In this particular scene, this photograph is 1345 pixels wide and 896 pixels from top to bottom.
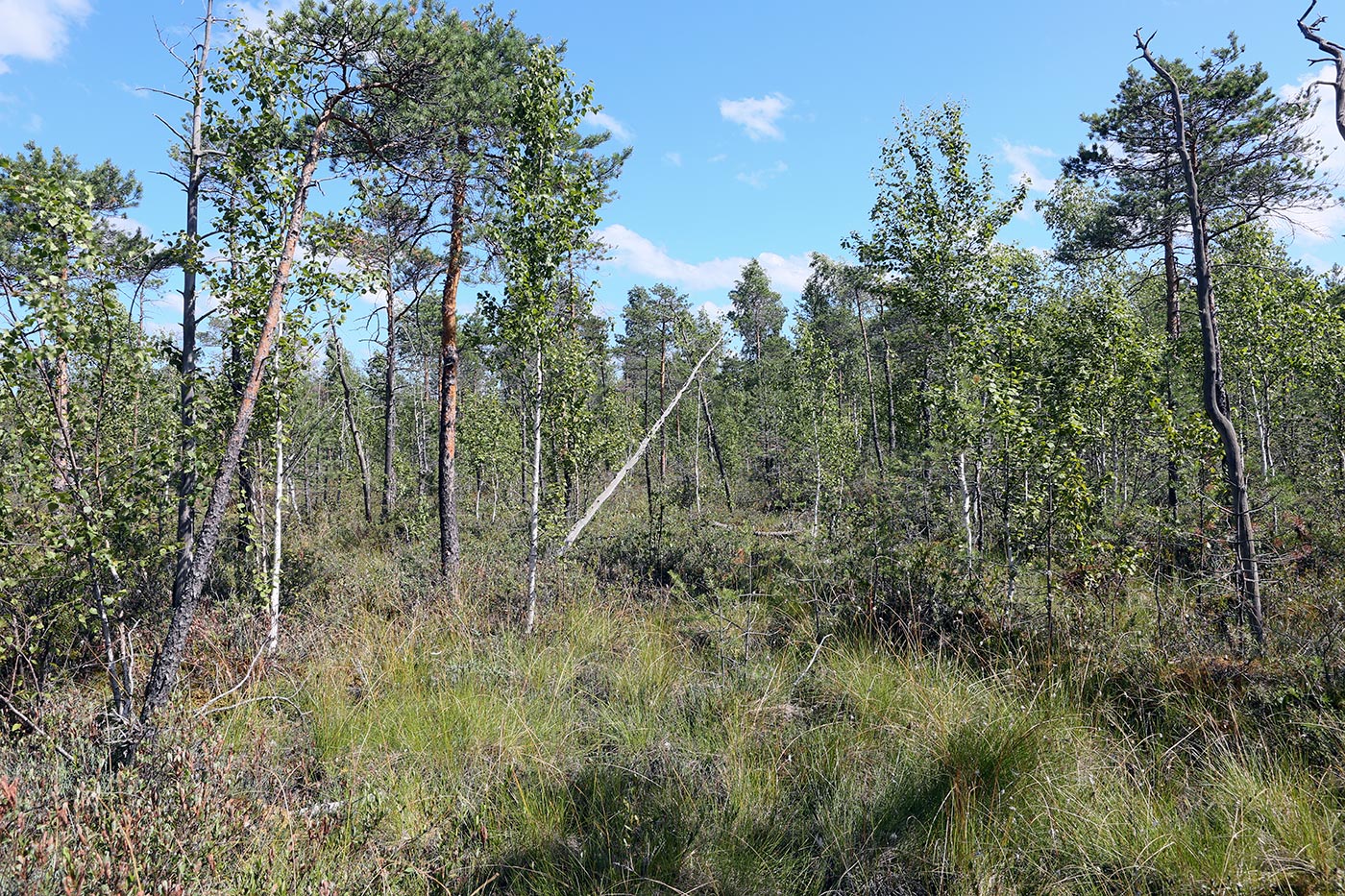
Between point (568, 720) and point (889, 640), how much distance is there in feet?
9.57

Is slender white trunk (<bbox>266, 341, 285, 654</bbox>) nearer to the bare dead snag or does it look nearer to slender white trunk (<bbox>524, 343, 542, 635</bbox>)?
slender white trunk (<bbox>524, 343, 542, 635</bbox>)

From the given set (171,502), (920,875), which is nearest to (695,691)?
(920,875)

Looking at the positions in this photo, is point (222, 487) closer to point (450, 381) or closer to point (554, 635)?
point (554, 635)

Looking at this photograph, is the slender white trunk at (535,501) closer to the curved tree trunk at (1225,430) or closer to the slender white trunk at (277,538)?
the slender white trunk at (277,538)

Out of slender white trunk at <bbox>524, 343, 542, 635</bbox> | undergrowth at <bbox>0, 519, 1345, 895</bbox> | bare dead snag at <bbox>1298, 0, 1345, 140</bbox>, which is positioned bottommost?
undergrowth at <bbox>0, 519, 1345, 895</bbox>

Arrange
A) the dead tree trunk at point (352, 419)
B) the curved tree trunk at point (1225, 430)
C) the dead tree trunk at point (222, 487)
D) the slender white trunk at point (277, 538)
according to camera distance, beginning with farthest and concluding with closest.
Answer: the dead tree trunk at point (352, 419) < the slender white trunk at point (277, 538) < the curved tree trunk at point (1225, 430) < the dead tree trunk at point (222, 487)

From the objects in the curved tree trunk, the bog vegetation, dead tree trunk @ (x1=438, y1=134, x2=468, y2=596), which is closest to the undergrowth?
the bog vegetation

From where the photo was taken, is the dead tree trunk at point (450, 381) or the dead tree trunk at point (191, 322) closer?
the dead tree trunk at point (191, 322)


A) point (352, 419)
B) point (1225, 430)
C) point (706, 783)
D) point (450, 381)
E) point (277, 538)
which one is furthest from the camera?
point (352, 419)

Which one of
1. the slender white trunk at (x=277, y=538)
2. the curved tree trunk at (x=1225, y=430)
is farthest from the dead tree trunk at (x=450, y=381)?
the curved tree trunk at (x=1225, y=430)

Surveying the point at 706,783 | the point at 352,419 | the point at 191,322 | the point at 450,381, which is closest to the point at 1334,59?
the point at 706,783

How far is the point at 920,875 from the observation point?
297 centimetres

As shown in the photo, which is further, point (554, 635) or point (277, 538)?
point (277, 538)

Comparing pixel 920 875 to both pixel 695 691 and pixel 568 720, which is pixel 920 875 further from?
pixel 568 720
